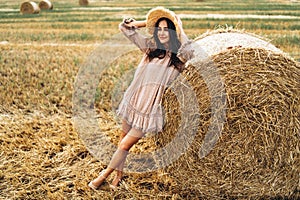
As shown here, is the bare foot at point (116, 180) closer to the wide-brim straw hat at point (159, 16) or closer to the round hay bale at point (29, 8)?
the wide-brim straw hat at point (159, 16)

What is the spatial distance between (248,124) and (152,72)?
3.14 ft

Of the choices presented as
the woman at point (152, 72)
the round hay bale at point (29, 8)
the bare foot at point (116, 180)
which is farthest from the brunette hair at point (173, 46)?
the round hay bale at point (29, 8)

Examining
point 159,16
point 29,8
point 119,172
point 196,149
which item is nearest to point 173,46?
point 159,16

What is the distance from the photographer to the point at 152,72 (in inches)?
134

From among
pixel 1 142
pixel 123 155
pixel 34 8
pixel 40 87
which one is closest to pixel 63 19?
pixel 34 8

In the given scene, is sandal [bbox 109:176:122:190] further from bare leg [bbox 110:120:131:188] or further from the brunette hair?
the brunette hair

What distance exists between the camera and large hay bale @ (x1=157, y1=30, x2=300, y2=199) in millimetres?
3064

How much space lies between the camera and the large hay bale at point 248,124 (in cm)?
306

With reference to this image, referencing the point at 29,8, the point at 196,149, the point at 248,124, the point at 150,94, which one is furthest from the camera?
the point at 29,8

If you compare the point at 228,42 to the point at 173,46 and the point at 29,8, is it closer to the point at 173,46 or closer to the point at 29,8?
the point at 173,46

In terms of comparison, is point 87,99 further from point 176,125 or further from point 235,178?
point 235,178

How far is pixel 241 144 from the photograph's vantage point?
123 inches

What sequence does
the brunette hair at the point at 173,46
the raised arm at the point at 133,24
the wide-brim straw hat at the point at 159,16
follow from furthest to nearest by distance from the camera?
the raised arm at the point at 133,24
the brunette hair at the point at 173,46
the wide-brim straw hat at the point at 159,16

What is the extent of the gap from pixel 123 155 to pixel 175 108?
706 mm
